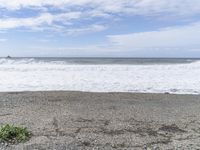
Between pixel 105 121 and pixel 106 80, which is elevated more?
pixel 106 80

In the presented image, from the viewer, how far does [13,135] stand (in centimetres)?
523

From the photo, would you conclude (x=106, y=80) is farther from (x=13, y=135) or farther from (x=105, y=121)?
(x=13, y=135)

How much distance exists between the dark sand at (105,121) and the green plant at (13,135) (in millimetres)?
139

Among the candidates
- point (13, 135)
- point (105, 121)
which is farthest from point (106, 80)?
point (13, 135)

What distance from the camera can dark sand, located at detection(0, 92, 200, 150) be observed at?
5.06 meters

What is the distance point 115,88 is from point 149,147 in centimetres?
878

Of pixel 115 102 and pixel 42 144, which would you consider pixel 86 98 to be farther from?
pixel 42 144

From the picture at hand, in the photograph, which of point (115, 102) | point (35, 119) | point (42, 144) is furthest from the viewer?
point (115, 102)

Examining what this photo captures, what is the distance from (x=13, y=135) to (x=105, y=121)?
2.16m

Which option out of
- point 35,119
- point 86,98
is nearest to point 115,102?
point 86,98

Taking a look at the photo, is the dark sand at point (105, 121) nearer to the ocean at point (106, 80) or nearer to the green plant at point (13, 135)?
the green plant at point (13, 135)

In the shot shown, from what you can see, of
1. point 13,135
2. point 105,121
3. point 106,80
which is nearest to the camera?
point 13,135

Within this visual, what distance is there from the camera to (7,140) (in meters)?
5.04

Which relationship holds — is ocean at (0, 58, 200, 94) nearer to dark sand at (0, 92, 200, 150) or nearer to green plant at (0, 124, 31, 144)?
dark sand at (0, 92, 200, 150)
